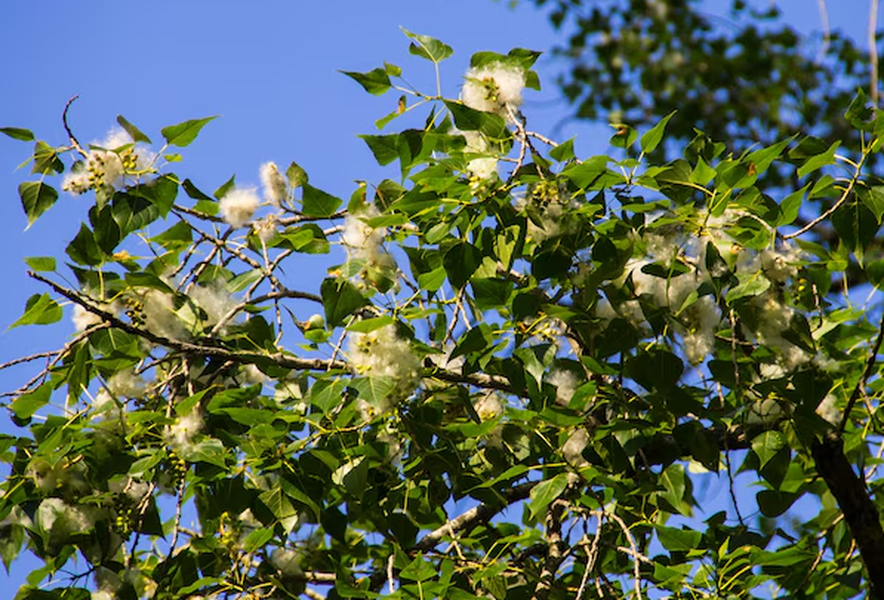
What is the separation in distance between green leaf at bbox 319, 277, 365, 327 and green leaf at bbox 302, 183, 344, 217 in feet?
0.49

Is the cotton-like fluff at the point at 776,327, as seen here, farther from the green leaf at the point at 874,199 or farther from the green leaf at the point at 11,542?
the green leaf at the point at 11,542

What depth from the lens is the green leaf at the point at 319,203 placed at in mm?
1517

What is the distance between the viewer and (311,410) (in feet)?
5.04

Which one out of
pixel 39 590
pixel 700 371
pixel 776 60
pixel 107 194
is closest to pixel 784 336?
pixel 700 371

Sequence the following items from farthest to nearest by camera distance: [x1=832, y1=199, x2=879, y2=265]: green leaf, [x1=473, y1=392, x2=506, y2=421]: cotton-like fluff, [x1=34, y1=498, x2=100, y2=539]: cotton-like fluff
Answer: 1. [x1=473, y1=392, x2=506, y2=421]: cotton-like fluff
2. [x1=34, y1=498, x2=100, y2=539]: cotton-like fluff
3. [x1=832, y1=199, x2=879, y2=265]: green leaf

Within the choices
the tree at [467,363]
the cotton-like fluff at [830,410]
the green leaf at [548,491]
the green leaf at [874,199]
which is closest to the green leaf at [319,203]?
the tree at [467,363]

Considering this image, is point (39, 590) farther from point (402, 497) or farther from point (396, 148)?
point (396, 148)

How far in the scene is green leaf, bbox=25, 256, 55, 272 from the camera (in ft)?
4.74

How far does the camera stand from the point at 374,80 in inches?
55.2

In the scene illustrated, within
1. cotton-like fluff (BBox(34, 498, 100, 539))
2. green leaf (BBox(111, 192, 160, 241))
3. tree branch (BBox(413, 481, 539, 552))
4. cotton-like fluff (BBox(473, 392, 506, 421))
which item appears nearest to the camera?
green leaf (BBox(111, 192, 160, 241))

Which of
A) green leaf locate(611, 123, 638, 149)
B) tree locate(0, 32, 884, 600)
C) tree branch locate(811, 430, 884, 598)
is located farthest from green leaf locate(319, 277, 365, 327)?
tree branch locate(811, 430, 884, 598)

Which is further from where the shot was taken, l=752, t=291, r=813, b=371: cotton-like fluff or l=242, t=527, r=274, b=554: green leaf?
l=242, t=527, r=274, b=554: green leaf

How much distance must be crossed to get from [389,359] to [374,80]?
15.4 inches

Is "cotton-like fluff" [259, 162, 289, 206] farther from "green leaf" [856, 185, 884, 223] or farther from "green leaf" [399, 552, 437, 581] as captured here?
"green leaf" [856, 185, 884, 223]
